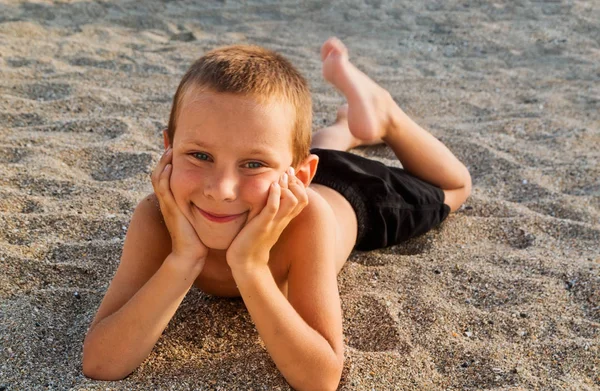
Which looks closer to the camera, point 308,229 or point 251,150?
point 251,150

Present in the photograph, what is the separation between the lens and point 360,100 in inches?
132

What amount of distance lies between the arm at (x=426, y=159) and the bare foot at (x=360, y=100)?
65 millimetres

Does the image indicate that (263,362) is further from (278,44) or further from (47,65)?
(278,44)

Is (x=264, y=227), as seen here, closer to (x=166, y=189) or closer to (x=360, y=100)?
(x=166, y=189)

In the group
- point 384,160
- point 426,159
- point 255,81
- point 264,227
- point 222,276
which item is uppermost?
point 255,81

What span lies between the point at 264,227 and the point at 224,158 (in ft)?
0.74

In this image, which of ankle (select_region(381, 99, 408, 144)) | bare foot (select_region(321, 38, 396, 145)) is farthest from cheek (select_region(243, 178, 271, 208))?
ankle (select_region(381, 99, 408, 144))

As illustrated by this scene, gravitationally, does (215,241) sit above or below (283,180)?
below

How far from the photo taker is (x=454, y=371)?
227cm

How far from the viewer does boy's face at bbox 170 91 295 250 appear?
6.56 feet

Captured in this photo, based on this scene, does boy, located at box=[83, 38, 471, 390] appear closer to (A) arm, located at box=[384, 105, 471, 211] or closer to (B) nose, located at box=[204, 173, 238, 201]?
(B) nose, located at box=[204, 173, 238, 201]

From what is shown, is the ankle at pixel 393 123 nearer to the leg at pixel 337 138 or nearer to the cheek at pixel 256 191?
the leg at pixel 337 138

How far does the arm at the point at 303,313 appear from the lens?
2.06 m

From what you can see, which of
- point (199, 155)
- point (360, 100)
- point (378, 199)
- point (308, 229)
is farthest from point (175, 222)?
point (360, 100)
